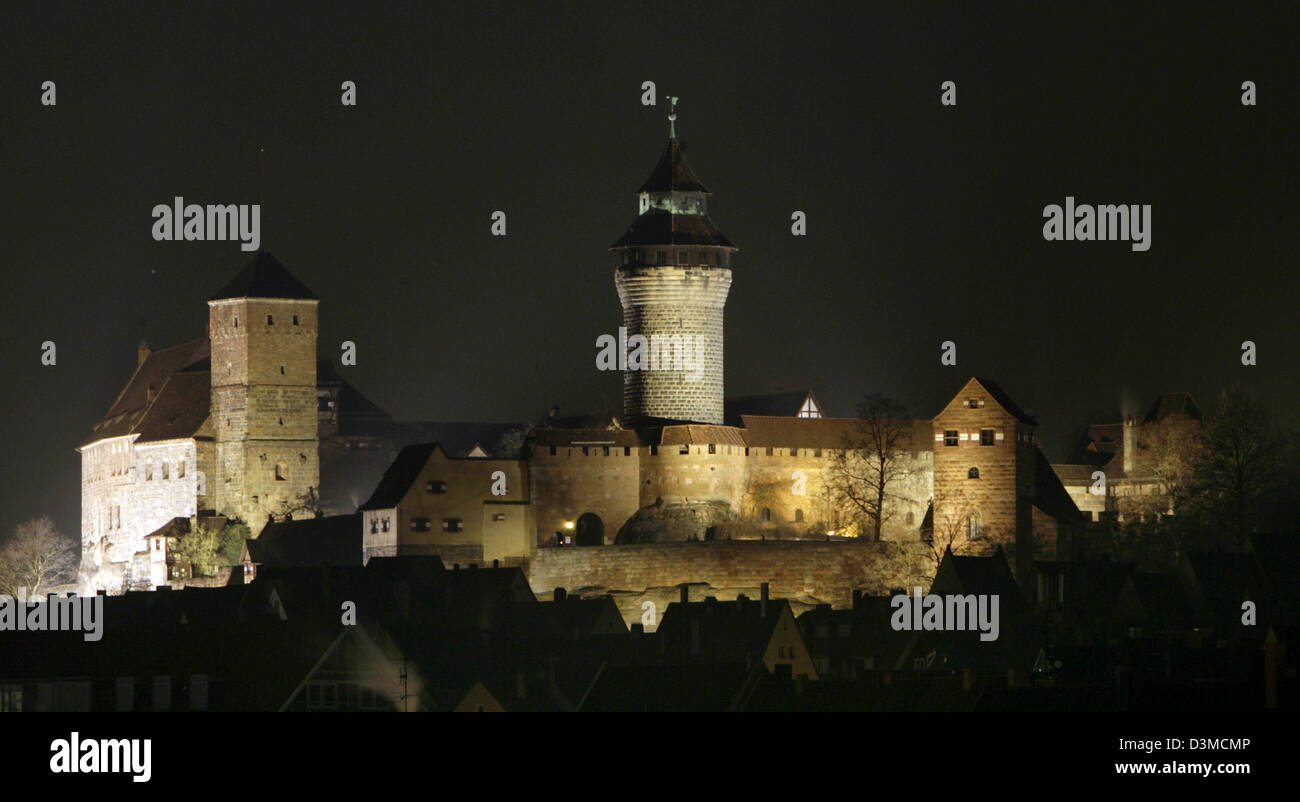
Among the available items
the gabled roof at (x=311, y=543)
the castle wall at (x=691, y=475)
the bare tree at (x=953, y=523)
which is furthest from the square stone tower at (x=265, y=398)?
the bare tree at (x=953, y=523)

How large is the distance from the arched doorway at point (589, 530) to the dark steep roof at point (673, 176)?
11502mm

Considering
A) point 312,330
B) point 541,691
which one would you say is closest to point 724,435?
point 312,330

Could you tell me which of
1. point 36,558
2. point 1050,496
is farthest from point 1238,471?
point 36,558

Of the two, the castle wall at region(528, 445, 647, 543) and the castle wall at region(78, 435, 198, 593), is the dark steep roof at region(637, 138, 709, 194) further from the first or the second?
the castle wall at region(78, 435, 198, 593)

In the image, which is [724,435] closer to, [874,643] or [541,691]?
[874,643]

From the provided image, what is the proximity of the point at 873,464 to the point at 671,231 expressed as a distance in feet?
30.6

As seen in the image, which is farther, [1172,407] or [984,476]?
[1172,407]

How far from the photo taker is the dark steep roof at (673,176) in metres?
103

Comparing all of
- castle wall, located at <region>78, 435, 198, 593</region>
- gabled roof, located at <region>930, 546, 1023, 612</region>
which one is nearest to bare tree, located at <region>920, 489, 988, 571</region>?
gabled roof, located at <region>930, 546, 1023, 612</region>

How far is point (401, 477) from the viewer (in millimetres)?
98438

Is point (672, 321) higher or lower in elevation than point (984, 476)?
higher

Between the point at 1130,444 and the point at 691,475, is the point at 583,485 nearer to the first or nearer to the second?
the point at 691,475
